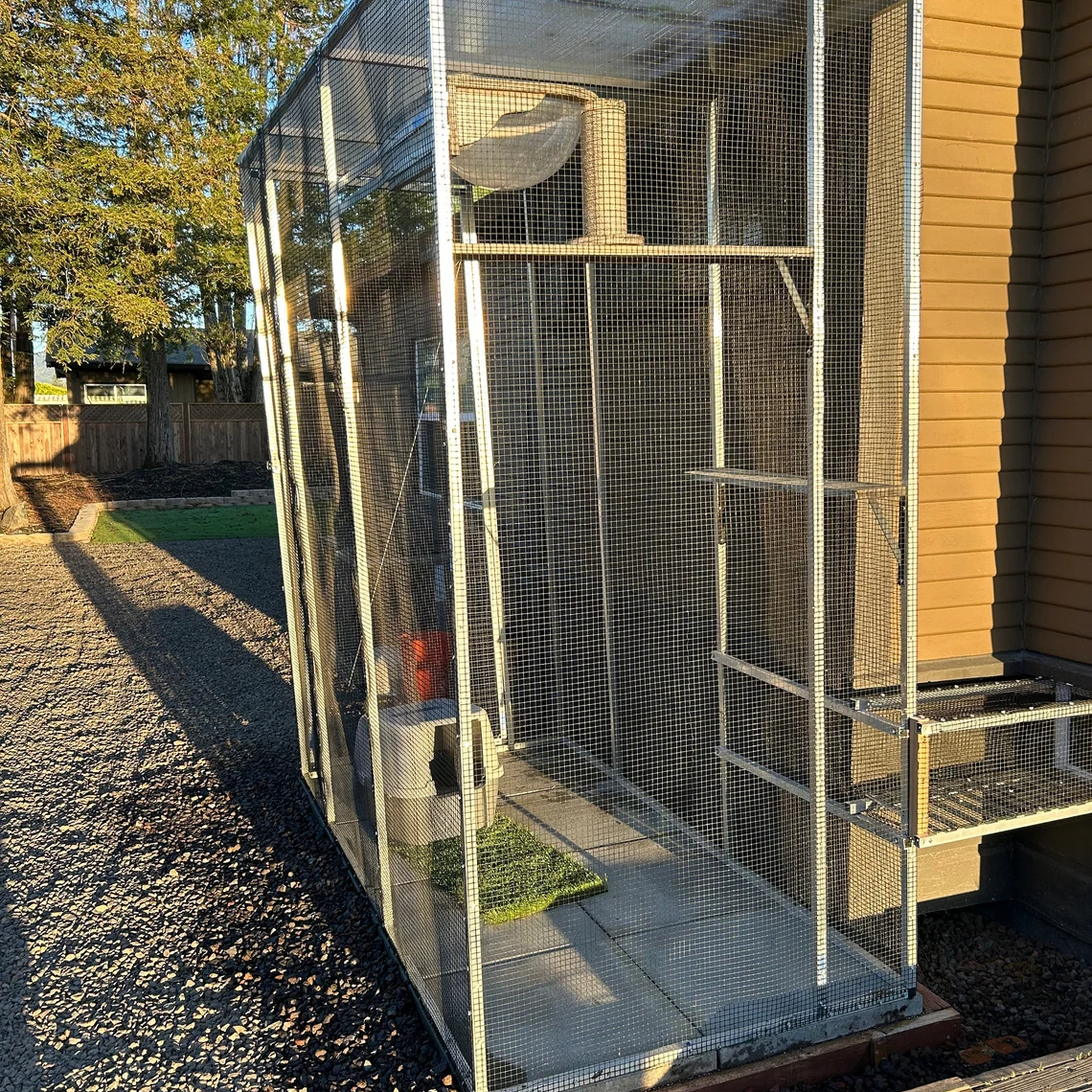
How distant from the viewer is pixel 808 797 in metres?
2.95

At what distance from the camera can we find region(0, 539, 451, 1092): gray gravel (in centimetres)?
286

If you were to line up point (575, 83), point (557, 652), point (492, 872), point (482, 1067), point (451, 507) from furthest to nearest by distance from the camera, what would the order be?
1. point (557, 652)
2. point (492, 872)
3. point (575, 83)
4. point (482, 1067)
5. point (451, 507)

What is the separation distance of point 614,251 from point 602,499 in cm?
218

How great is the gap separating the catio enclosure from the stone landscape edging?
30.5ft

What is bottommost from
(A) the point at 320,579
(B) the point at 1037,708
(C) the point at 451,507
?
(B) the point at 1037,708

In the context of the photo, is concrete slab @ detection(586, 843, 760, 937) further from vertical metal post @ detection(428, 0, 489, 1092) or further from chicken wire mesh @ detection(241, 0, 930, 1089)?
vertical metal post @ detection(428, 0, 489, 1092)

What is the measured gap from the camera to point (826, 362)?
3.28 metres

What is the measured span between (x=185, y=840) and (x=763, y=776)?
2.66 m

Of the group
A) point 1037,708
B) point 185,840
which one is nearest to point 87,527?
point 185,840

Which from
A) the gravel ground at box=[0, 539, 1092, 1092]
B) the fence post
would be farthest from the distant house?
the gravel ground at box=[0, 539, 1092, 1092]

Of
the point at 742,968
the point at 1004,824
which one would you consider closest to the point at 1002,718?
the point at 1004,824

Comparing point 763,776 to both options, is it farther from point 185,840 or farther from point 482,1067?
point 185,840

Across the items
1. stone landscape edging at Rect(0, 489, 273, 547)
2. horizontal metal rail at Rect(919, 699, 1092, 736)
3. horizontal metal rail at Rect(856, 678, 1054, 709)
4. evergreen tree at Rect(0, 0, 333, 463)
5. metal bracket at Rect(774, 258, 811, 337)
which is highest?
evergreen tree at Rect(0, 0, 333, 463)

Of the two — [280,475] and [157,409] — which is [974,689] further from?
[157,409]
